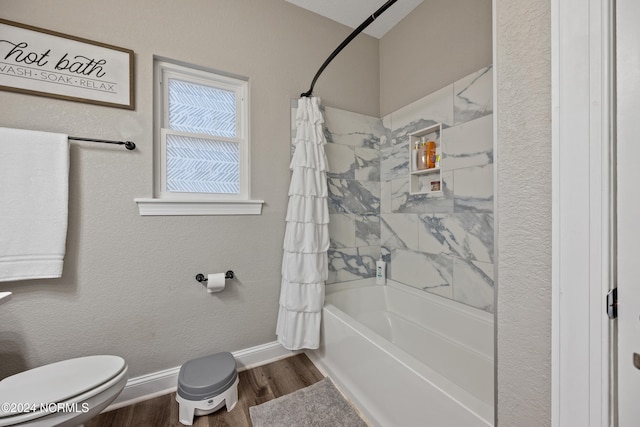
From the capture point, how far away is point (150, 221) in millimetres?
1428

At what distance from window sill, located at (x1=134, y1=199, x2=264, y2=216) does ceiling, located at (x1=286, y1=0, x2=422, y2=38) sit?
161 centimetres

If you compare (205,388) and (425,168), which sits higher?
(425,168)

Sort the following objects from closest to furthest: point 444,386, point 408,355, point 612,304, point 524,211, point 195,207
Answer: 1. point 612,304
2. point 524,211
3. point 444,386
4. point 408,355
5. point 195,207

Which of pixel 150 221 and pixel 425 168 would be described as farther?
pixel 425 168

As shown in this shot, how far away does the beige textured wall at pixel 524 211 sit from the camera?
21.2 inches

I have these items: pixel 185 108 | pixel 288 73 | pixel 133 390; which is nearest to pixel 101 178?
pixel 185 108

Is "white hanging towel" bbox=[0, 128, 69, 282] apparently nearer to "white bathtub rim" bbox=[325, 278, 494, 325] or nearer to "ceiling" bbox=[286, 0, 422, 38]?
"white bathtub rim" bbox=[325, 278, 494, 325]

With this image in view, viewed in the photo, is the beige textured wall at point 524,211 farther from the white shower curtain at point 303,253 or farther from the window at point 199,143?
the window at point 199,143

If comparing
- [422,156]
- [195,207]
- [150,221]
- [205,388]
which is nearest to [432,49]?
[422,156]

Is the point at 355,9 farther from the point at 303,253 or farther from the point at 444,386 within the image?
the point at 444,386

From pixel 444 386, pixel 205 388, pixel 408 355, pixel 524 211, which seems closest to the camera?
pixel 524 211

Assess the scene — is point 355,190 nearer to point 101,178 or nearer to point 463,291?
point 463,291

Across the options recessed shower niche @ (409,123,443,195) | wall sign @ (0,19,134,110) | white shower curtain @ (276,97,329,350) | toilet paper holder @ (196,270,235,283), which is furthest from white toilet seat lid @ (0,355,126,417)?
recessed shower niche @ (409,123,443,195)

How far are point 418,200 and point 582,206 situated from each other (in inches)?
56.2
